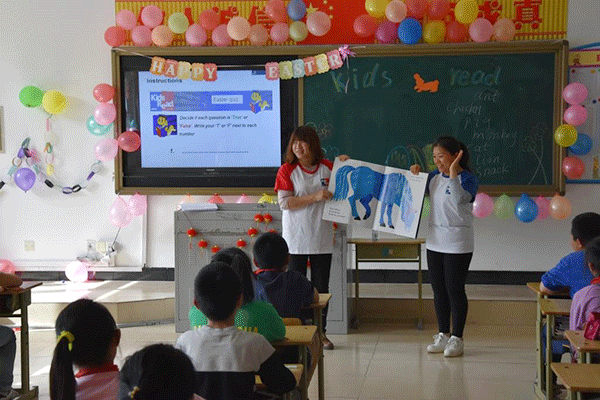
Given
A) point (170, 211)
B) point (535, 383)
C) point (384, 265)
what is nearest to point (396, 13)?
point (384, 265)

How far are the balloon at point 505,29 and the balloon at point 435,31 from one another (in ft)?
1.39

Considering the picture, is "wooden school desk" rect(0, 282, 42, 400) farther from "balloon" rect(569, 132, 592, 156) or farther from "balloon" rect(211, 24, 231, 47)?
"balloon" rect(569, 132, 592, 156)

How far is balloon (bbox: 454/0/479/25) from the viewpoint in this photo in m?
6.37

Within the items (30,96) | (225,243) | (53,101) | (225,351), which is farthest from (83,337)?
(30,96)

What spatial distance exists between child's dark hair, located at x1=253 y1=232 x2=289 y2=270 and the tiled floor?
1.01 metres

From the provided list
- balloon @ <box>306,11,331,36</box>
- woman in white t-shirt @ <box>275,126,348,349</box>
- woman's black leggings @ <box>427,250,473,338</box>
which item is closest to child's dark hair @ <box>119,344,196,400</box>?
woman's black leggings @ <box>427,250,473,338</box>

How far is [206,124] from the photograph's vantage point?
696cm

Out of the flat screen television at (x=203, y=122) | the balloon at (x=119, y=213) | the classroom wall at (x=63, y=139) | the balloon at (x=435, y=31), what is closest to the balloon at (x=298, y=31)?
the flat screen television at (x=203, y=122)

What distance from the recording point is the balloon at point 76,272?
703cm

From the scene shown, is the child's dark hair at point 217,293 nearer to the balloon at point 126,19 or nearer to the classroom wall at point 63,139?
the classroom wall at point 63,139

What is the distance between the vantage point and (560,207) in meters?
6.39

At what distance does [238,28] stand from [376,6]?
3.74ft

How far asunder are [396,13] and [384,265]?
2.09 metres

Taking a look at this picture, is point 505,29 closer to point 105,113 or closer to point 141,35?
point 141,35
